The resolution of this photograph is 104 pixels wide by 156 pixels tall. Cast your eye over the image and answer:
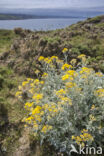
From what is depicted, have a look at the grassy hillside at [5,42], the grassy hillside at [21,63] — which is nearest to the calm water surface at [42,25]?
the grassy hillside at [5,42]

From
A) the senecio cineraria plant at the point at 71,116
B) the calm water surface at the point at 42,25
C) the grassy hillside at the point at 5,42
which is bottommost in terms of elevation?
the senecio cineraria plant at the point at 71,116

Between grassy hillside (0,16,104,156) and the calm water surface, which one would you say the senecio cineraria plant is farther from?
the calm water surface

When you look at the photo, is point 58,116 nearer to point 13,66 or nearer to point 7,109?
point 7,109

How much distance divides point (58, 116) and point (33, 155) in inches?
41.7

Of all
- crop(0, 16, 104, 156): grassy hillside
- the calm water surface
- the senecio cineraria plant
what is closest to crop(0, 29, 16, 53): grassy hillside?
the calm water surface

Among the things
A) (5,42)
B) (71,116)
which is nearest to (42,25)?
(5,42)

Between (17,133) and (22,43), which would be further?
(22,43)

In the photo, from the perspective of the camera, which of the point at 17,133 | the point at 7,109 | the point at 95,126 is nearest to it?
the point at 95,126

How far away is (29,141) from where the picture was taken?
11.2 ft

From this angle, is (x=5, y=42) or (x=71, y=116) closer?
(x=71, y=116)

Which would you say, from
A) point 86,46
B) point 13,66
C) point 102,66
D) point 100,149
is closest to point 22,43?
point 13,66

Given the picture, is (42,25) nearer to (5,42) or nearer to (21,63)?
(5,42)

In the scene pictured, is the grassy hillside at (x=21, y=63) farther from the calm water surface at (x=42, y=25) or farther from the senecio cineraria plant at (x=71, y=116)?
the calm water surface at (x=42, y=25)

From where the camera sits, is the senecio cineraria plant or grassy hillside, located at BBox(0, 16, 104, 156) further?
grassy hillside, located at BBox(0, 16, 104, 156)
